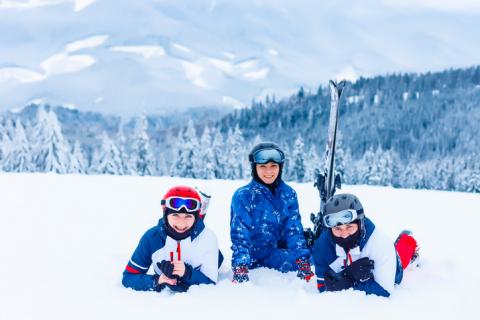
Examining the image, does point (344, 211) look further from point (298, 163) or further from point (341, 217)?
point (298, 163)

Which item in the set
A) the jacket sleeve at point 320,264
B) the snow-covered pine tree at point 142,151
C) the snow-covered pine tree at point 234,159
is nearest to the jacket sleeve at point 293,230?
the jacket sleeve at point 320,264

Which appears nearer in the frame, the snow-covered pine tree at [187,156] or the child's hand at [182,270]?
the child's hand at [182,270]

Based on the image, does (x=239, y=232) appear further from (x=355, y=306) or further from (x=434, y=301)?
(x=434, y=301)

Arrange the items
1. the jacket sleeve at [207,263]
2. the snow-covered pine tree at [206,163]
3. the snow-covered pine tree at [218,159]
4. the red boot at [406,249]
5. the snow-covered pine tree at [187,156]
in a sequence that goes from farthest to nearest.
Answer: the snow-covered pine tree at [218,159] → the snow-covered pine tree at [206,163] → the snow-covered pine tree at [187,156] → the red boot at [406,249] → the jacket sleeve at [207,263]

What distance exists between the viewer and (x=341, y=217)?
4.96m

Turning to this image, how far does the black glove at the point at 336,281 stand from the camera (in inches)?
195

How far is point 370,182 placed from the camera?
69938 mm

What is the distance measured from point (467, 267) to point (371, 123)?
183801 mm

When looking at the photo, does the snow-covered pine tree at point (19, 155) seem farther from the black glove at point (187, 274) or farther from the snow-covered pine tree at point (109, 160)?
the black glove at point (187, 274)

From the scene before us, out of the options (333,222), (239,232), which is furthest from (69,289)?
(333,222)

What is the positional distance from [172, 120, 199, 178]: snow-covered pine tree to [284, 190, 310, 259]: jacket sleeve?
137 feet

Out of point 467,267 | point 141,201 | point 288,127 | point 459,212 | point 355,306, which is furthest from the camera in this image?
point 288,127

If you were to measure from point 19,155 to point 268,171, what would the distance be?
43.7 meters

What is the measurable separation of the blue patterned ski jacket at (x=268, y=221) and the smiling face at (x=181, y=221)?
84cm
